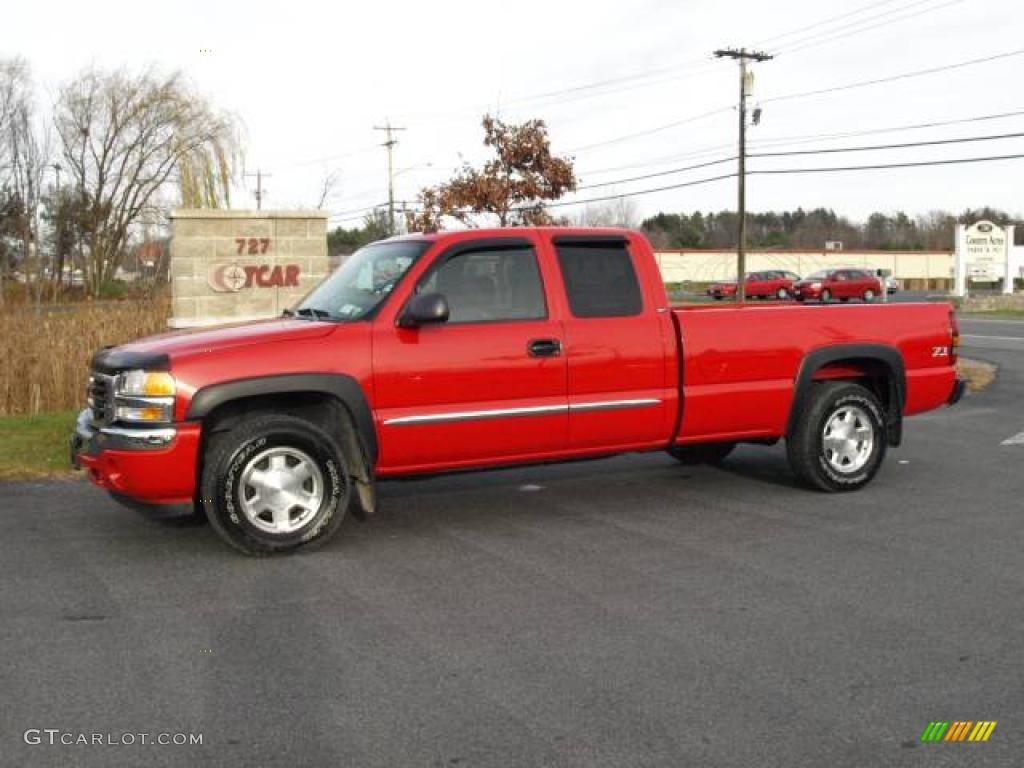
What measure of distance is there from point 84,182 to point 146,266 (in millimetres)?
36635

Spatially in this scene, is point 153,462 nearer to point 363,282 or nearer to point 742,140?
point 363,282

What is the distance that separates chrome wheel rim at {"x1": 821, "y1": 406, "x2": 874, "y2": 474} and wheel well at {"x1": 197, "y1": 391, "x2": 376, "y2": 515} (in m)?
3.37

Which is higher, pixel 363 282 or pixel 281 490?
pixel 363 282

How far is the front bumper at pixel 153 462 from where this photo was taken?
608 centimetres

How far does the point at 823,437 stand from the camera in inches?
311

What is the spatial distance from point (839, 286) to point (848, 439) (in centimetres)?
4500

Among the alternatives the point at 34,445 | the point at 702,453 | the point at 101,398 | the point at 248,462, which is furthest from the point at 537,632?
the point at 34,445

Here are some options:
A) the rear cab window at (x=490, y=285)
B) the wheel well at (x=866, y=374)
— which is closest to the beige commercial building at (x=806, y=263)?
the wheel well at (x=866, y=374)

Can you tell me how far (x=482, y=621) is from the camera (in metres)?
5.09

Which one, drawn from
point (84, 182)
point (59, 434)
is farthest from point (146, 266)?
point (84, 182)

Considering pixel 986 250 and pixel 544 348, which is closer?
pixel 544 348

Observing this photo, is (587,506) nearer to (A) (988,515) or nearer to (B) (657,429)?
(B) (657,429)

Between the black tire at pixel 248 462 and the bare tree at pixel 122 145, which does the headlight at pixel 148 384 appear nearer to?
the black tire at pixel 248 462

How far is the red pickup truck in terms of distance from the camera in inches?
244
